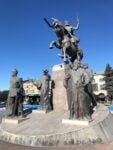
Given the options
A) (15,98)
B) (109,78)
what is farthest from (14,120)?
(109,78)

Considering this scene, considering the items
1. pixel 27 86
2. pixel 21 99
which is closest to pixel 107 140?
pixel 21 99

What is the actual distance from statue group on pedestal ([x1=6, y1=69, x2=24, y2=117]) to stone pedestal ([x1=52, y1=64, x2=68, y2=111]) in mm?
1842

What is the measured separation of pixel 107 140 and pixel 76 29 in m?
7.37

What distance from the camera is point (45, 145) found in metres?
6.64

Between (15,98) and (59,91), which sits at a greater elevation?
(59,91)

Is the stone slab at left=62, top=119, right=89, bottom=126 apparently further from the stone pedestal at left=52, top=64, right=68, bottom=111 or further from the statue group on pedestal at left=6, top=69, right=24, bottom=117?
the statue group on pedestal at left=6, top=69, right=24, bottom=117

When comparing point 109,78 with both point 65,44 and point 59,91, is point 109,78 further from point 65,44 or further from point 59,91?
A: point 59,91

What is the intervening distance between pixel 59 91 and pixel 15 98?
2.31 metres

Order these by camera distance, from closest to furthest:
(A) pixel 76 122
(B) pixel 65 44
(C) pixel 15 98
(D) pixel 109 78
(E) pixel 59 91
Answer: (A) pixel 76 122 → (C) pixel 15 98 → (E) pixel 59 91 → (B) pixel 65 44 → (D) pixel 109 78

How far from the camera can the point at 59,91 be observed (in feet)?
34.8

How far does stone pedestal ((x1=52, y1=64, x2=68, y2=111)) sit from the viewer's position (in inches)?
407

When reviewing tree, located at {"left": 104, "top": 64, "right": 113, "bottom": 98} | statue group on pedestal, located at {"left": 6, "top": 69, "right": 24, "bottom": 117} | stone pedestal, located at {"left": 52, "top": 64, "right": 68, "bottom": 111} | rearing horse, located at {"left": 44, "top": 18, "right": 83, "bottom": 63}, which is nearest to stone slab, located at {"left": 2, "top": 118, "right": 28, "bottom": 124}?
statue group on pedestal, located at {"left": 6, "top": 69, "right": 24, "bottom": 117}

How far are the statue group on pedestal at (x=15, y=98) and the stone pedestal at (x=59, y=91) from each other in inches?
72.5

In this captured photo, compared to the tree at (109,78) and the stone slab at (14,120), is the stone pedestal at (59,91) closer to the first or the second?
the stone slab at (14,120)
